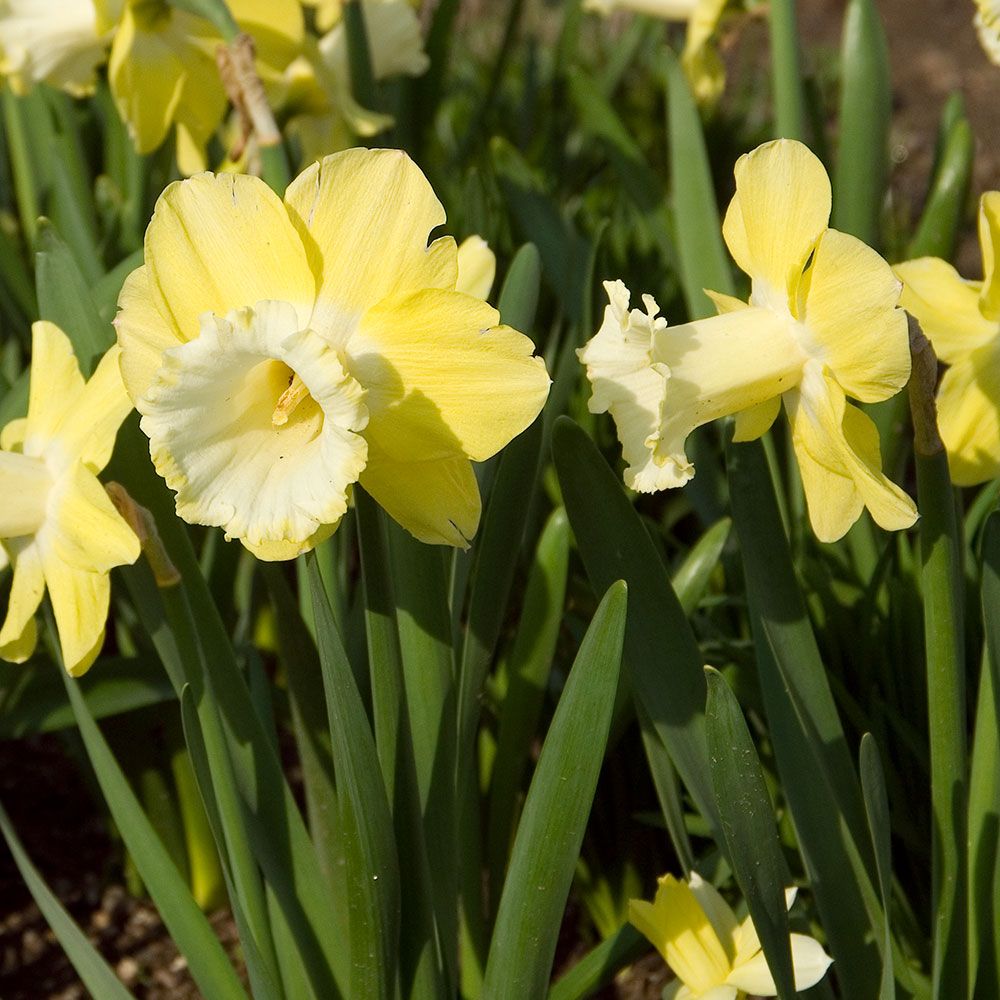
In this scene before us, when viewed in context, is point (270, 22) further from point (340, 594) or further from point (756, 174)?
point (756, 174)

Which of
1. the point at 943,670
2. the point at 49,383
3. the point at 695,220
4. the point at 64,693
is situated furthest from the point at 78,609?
the point at 695,220

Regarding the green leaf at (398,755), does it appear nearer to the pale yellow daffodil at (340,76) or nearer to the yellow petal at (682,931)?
the yellow petal at (682,931)

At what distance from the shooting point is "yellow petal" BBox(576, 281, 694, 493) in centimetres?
86

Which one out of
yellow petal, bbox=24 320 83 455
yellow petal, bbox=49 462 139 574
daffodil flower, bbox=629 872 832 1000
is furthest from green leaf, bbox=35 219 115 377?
daffodil flower, bbox=629 872 832 1000

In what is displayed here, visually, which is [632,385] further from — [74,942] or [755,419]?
[74,942]

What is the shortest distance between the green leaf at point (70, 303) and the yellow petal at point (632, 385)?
483 millimetres

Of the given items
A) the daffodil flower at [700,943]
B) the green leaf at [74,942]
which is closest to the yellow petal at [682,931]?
the daffodil flower at [700,943]

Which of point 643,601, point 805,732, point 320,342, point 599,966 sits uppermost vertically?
point 320,342

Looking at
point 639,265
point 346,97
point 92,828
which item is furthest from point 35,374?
point 639,265

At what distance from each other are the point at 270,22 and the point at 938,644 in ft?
3.69

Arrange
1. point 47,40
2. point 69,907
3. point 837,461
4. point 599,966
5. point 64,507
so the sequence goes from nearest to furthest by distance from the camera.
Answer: point 837,461, point 64,507, point 599,966, point 47,40, point 69,907

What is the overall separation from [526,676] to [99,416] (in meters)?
0.55

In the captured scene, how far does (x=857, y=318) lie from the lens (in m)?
0.82

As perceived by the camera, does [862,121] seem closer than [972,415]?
No
